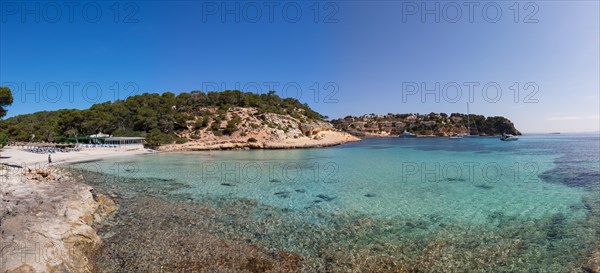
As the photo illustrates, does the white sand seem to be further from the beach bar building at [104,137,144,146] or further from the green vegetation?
the green vegetation

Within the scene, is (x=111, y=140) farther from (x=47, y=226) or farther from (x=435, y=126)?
(x=435, y=126)

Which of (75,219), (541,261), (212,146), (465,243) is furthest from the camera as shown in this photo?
(212,146)

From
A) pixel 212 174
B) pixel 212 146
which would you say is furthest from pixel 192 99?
pixel 212 174

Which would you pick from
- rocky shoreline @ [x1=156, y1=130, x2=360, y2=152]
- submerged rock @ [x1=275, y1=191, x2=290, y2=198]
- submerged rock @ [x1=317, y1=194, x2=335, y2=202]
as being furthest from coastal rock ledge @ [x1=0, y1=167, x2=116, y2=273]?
rocky shoreline @ [x1=156, y1=130, x2=360, y2=152]

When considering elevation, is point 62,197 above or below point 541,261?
above

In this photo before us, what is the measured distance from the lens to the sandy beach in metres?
5.46

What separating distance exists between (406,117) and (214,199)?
496 feet

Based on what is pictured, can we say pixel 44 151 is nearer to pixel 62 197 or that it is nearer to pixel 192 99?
pixel 62 197

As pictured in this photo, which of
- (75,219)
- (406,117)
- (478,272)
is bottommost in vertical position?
(478,272)

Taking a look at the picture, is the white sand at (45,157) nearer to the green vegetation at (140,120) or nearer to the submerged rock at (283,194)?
the green vegetation at (140,120)

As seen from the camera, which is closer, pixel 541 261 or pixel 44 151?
pixel 541 261

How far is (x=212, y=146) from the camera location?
49.2 meters

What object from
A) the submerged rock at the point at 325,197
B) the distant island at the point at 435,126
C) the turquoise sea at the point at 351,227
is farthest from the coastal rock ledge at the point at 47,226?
the distant island at the point at 435,126

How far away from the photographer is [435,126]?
124 metres
